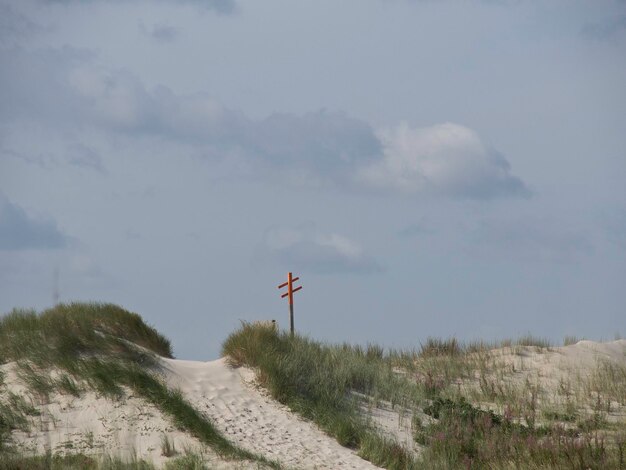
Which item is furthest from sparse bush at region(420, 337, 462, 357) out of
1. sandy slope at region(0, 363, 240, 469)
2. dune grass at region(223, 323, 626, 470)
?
sandy slope at region(0, 363, 240, 469)

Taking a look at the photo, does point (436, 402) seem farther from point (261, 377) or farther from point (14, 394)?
point (14, 394)

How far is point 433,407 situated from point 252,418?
398cm

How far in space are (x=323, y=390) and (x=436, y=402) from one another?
7.98ft

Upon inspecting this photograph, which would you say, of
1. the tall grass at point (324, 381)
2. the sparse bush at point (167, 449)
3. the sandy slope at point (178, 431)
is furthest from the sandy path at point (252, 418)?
the sparse bush at point (167, 449)

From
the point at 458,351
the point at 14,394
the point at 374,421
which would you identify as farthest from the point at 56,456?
the point at 458,351

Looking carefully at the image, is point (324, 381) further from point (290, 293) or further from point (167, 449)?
point (290, 293)

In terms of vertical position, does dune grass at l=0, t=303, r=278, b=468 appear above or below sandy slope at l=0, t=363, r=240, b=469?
above

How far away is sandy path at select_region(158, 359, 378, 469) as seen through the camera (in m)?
14.5

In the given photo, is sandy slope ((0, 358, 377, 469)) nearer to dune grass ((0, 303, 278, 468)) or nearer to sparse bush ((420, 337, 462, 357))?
dune grass ((0, 303, 278, 468))

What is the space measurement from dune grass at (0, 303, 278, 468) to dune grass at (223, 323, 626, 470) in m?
2.08

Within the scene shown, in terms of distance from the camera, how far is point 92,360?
16.0 meters

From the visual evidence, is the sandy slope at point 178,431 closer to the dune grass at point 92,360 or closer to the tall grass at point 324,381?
the dune grass at point 92,360

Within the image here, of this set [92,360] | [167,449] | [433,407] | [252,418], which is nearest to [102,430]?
[167,449]

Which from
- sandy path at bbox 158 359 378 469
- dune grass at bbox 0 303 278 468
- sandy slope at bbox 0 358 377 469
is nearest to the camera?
sandy slope at bbox 0 358 377 469
